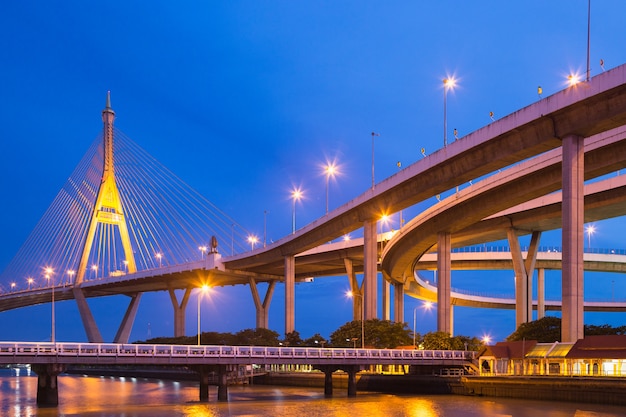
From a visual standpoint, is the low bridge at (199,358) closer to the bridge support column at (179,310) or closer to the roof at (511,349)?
the roof at (511,349)

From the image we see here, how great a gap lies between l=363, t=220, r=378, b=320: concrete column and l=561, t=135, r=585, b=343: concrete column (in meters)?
34.0

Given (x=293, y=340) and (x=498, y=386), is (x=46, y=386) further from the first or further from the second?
(x=293, y=340)

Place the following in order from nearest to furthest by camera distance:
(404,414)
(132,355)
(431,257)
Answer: (404,414) < (132,355) < (431,257)

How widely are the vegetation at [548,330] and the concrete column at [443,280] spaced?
1888 cm

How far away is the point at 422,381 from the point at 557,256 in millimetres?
71519

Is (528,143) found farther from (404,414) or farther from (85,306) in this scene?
(85,306)

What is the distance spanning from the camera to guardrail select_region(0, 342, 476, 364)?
48812 millimetres

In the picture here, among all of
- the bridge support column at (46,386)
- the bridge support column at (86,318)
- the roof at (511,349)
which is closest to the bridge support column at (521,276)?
the roof at (511,349)

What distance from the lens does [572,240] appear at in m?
56.9

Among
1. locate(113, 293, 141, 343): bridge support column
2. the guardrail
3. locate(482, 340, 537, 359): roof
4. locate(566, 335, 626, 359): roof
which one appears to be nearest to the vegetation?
locate(482, 340, 537, 359): roof

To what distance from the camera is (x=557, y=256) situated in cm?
13075

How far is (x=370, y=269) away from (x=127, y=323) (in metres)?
75.9

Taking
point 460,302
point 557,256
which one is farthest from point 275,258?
point 460,302

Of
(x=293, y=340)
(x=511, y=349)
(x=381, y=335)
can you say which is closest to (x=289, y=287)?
(x=293, y=340)
